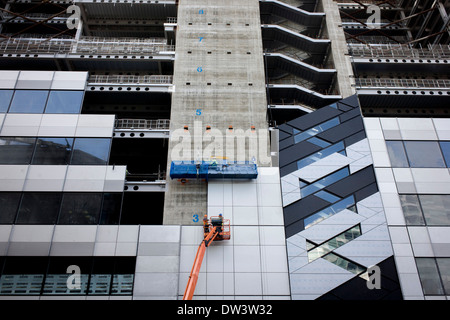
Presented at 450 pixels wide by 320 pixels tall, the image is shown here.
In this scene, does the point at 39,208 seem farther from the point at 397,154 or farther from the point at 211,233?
the point at 397,154

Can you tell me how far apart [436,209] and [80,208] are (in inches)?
908

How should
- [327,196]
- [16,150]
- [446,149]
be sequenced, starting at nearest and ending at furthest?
[327,196] < [16,150] < [446,149]

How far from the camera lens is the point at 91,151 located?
2325cm

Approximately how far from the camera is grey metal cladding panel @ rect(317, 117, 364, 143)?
24.4m

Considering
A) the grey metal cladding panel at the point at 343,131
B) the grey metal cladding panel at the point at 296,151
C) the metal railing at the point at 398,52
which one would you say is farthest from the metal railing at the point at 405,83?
the grey metal cladding panel at the point at 296,151

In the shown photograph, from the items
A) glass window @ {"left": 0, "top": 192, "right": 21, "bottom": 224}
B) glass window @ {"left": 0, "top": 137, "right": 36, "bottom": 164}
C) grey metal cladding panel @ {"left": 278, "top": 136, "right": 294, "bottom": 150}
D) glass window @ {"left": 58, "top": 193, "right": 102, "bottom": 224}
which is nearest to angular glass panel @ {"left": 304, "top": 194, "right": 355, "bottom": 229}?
grey metal cladding panel @ {"left": 278, "top": 136, "right": 294, "bottom": 150}

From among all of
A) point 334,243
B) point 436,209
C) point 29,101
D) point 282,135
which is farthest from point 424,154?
point 29,101

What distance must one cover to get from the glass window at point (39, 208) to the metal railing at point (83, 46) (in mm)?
14374

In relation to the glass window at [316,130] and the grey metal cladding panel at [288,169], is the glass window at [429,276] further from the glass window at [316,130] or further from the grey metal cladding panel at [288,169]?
the glass window at [316,130]

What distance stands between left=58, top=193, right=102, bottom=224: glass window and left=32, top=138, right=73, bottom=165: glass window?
280 centimetres

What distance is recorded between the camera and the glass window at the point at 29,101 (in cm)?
2462

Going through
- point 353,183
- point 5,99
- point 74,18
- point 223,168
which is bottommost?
point 353,183
